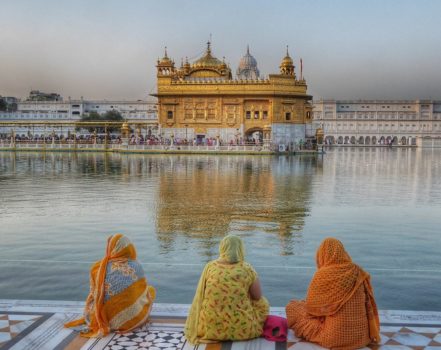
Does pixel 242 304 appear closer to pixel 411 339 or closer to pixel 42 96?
pixel 411 339

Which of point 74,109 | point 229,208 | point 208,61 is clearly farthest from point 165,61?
point 74,109

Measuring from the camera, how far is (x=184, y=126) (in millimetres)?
47625

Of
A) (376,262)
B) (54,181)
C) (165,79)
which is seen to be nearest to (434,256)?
(376,262)

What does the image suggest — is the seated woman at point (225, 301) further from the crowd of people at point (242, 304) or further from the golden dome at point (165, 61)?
the golden dome at point (165, 61)

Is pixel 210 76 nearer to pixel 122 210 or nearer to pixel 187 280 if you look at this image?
pixel 122 210

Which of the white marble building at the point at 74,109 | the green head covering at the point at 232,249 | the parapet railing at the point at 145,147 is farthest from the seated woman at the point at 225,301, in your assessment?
the white marble building at the point at 74,109

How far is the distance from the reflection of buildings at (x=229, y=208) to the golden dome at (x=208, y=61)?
33.9 m

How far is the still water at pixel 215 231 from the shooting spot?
20.0 ft

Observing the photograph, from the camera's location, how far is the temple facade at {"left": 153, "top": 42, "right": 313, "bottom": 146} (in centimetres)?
4659

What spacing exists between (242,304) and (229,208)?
723cm

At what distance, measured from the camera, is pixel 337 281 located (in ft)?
13.8

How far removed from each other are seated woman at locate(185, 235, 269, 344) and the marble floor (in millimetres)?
97

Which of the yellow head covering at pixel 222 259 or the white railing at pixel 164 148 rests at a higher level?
the white railing at pixel 164 148

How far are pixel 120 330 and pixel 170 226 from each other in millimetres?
4836
